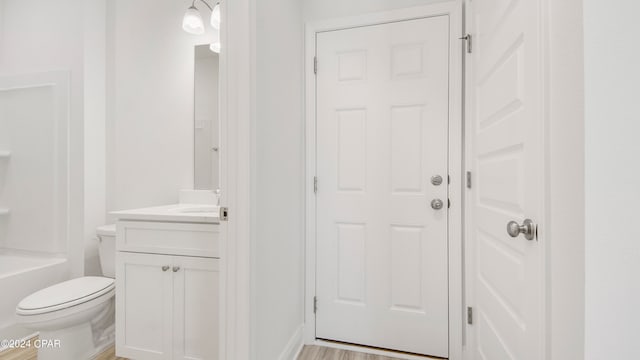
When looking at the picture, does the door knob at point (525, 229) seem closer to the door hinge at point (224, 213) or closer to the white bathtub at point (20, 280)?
the door hinge at point (224, 213)

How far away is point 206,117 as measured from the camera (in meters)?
2.24

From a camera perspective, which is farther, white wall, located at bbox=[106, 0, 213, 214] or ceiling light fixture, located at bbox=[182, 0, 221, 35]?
white wall, located at bbox=[106, 0, 213, 214]

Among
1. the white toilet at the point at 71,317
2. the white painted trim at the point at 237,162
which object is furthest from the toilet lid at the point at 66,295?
the white painted trim at the point at 237,162

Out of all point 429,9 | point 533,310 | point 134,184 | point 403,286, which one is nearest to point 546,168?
point 533,310

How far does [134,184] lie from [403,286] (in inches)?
80.0

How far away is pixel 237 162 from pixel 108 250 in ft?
4.44

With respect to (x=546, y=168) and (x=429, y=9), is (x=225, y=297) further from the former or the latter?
(x=429, y=9)

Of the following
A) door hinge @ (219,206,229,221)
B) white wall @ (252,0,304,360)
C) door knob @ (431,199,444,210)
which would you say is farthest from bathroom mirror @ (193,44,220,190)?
door knob @ (431,199,444,210)

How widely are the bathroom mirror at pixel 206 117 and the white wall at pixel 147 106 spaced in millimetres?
65

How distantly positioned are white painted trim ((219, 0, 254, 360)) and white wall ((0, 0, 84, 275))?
159cm

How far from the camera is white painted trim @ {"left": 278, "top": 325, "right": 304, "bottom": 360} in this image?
163 cm

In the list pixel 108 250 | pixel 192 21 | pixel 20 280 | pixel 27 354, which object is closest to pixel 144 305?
pixel 108 250

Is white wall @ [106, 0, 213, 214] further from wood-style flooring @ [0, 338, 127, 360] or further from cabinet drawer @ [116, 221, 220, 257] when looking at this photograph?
wood-style flooring @ [0, 338, 127, 360]

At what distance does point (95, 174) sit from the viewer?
7.30 ft
